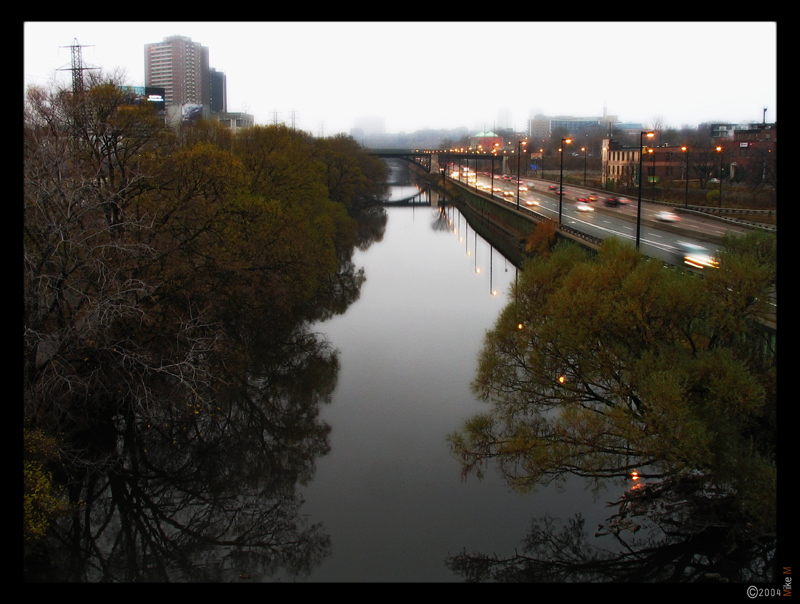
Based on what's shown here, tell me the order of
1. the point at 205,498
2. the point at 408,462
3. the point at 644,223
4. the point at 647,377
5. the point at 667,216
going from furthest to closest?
the point at 667,216, the point at 644,223, the point at 408,462, the point at 205,498, the point at 647,377

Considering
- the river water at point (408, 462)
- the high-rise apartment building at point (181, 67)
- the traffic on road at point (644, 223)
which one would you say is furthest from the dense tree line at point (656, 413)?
the high-rise apartment building at point (181, 67)

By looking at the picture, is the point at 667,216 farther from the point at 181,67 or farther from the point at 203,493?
the point at 181,67

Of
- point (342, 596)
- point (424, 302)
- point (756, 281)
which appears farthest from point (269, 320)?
point (342, 596)

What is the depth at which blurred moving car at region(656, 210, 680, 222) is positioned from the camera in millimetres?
27016

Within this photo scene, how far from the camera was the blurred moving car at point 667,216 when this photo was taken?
88.6ft

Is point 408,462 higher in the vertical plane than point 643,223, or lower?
lower

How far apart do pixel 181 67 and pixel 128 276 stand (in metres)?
139

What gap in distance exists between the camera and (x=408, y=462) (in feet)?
38.8

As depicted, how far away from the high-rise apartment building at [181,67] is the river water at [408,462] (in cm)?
12437

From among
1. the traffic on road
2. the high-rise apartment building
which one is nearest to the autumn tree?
the traffic on road

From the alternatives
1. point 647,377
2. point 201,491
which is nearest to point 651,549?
point 647,377

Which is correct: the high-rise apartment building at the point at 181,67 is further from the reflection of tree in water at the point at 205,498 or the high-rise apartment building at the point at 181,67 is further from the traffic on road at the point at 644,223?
the reflection of tree in water at the point at 205,498

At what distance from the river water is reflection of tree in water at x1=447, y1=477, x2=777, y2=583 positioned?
0.90 feet

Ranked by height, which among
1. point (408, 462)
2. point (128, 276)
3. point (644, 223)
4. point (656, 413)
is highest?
point (644, 223)
